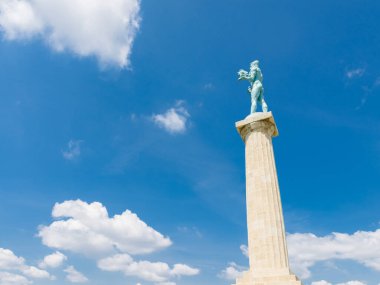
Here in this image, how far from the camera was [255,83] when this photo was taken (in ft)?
105

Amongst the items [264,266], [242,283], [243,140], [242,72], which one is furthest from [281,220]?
[242,72]

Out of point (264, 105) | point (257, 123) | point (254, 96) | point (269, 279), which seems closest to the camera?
point (269, 279)

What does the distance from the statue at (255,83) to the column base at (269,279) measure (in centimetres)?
1420

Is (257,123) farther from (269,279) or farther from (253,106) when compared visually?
(269,279)

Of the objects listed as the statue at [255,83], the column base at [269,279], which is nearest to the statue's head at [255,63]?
the statue at [255,83]

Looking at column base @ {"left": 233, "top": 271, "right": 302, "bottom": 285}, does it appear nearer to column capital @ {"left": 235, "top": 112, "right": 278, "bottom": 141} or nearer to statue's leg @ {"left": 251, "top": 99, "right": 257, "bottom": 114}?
column capital @ {"left": 235, "top": 112, "right": 278, "bottom": 141}

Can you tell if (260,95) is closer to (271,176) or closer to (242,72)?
(242,72)

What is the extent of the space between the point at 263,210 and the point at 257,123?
24.0 feet

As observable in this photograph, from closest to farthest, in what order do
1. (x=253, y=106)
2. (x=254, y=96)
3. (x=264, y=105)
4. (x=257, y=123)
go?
(x=257, y=123) < (x=253, y=106) < (x=264, y=105) < (x=254, y=96)

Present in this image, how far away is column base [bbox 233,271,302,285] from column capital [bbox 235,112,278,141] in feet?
37.3

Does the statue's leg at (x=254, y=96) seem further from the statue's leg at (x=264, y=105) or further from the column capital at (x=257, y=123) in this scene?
the column capital at (x=257, y=123)

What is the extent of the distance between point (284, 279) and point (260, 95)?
16.4 meters

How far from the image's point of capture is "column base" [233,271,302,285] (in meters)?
21.4

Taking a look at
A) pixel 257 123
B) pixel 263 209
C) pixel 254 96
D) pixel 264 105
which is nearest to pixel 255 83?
pixel 254 96
